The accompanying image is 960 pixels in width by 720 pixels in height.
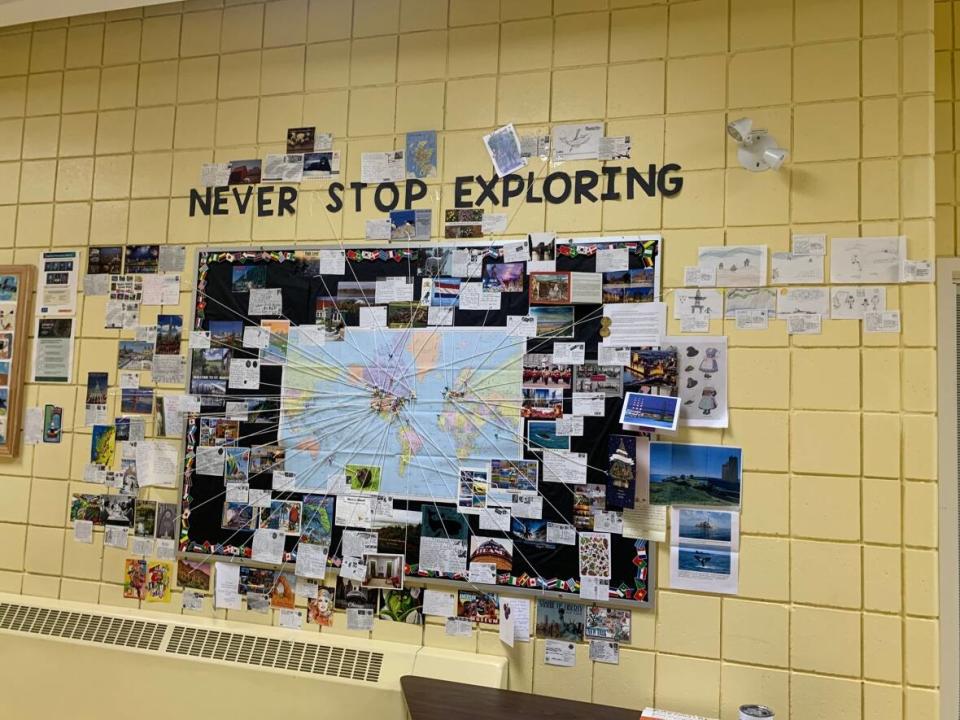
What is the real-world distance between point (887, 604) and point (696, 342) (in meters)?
0.68

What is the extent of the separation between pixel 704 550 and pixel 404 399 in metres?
0.81

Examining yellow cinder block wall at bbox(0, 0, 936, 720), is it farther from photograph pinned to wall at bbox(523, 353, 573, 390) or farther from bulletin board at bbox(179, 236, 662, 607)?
photograph pinned to wall at bbox(523, 353, 573, 390)

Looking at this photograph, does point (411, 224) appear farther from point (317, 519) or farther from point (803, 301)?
point (803, 301)

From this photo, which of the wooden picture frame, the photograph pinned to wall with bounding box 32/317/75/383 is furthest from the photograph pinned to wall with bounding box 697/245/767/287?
the wooden picture frame

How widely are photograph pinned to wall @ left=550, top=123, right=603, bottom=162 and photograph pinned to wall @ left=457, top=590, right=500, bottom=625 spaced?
1.09 meters

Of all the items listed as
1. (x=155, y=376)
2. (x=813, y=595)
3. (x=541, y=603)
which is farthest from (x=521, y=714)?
(x=155, y=376)

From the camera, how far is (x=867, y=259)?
1.53 meters

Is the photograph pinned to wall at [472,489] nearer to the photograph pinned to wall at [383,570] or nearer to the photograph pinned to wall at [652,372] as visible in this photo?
the photograph pinned to wall at [383,570]

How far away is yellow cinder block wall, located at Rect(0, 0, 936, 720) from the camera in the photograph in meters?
1.50

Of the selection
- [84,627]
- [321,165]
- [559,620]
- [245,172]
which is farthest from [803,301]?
[84,627]

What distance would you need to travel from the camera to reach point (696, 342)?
161 centimetres

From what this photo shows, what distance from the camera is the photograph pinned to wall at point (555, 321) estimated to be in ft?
5.55

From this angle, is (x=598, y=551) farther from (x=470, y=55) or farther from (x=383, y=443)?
(x=470, y=55)

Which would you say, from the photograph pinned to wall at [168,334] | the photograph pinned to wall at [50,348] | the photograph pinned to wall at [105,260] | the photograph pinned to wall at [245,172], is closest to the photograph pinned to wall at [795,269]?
the photograph pinned to wall at [245,172]
